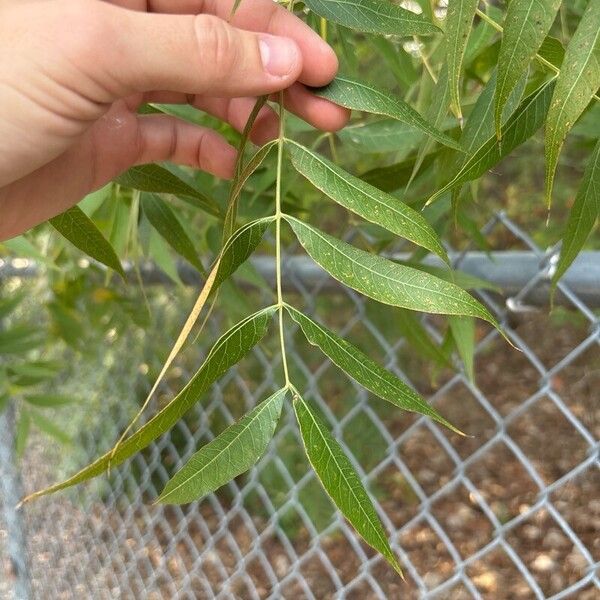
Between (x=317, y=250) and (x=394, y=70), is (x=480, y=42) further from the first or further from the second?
(x=317, y=250)

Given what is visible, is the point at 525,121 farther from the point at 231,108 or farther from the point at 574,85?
the point at 231,108

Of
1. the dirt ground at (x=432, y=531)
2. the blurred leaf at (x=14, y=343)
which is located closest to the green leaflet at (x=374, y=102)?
the blurred leaf at (x=14, y=343)

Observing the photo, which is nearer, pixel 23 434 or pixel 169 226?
pixel 169 226

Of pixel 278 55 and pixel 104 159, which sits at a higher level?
pixel 278 55

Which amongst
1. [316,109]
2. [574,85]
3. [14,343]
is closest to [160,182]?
[316,109]

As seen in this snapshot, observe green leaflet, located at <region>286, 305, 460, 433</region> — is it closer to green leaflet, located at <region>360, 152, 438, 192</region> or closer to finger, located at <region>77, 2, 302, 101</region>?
finger, located at <region>77, 2, 302, 101</region>

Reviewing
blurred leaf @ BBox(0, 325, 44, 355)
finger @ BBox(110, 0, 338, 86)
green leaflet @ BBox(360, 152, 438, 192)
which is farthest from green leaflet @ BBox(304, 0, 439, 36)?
blurred leaf @ BBox(0, 325, 44, 355)
